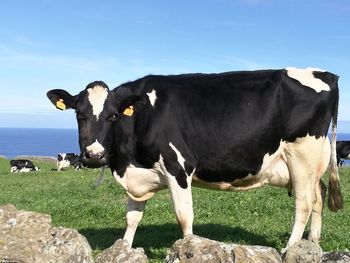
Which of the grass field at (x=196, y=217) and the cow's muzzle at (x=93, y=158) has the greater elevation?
the cow's muzzle at (x=93, y=158)

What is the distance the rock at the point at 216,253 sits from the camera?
21.9 feet

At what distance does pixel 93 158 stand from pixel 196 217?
256 inches

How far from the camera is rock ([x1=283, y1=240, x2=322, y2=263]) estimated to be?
22.6 ft

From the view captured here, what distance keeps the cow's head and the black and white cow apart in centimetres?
2

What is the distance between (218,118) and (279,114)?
1.22 meters

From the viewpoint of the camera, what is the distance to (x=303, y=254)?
692cm

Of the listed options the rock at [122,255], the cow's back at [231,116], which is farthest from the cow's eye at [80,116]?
the rock at [122,255]

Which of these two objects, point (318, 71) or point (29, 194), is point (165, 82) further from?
point (29, 194)

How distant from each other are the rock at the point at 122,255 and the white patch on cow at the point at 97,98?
278 cm

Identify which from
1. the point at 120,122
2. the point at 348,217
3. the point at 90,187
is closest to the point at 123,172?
the point at 120,122

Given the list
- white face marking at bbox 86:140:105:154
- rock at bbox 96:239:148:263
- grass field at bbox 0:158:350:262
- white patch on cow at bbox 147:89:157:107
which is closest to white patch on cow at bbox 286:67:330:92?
white patch on cow at bbox 147:89:157:107

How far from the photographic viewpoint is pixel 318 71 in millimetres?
10875

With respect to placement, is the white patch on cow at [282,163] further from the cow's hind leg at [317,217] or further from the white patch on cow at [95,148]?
the white patch on cow at [95,148]

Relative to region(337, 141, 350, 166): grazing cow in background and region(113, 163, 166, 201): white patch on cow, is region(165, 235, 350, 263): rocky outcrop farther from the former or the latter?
region(337, 141, 350, 166): grazing cow in background
